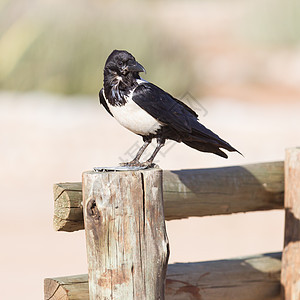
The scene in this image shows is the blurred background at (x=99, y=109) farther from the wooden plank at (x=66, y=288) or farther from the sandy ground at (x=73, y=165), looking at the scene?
the wooden plank at (x=66, y=288)

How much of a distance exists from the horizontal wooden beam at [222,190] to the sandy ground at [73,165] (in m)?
2.19

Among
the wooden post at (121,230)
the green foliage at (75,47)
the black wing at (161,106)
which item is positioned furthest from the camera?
the green foliage at (75,47)

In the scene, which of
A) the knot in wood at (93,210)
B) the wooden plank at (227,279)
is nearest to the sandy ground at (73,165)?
the wooden plank at (227,279)

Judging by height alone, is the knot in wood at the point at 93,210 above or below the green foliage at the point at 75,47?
below

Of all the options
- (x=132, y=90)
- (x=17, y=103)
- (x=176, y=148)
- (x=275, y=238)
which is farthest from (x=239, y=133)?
(x=132, y=90)

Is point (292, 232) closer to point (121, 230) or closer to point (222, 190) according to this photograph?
point (222, 190)

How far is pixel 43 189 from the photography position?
8531mm

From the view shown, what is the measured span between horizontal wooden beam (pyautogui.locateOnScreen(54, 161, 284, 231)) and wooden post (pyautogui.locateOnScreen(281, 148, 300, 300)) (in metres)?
0.12

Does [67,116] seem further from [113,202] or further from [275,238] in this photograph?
[113,202]

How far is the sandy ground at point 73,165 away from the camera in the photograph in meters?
6.59

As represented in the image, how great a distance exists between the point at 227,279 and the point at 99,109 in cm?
653

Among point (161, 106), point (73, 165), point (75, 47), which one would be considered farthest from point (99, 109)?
point (161, 106)

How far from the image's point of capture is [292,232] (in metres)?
4.28

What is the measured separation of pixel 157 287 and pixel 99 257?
31 centimetres
